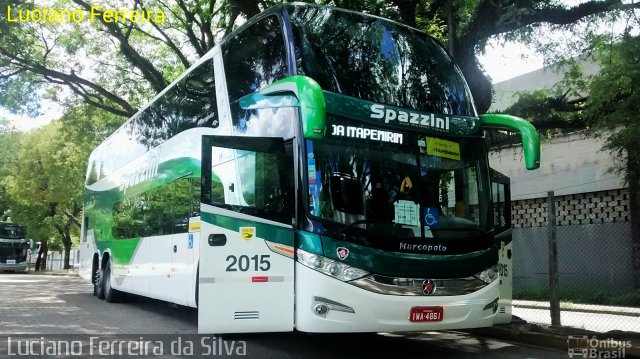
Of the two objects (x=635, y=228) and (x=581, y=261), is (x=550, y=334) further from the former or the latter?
(x=581, y=261)

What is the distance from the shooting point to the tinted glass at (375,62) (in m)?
6.72

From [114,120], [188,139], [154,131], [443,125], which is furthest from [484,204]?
[114,120]

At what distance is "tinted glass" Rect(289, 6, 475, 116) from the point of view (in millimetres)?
6719

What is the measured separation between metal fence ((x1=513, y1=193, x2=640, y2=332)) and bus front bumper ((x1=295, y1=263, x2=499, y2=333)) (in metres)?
8.12

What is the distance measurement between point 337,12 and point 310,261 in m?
3.31

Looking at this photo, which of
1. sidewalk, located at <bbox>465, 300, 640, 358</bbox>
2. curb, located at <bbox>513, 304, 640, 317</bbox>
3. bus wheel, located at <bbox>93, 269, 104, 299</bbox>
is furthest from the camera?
bus wheel, located at <bbox>93, 269, 104, 299</bbox>

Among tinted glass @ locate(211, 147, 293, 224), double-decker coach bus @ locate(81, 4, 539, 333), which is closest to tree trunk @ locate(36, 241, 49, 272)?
tinted glass @ locate(211, 147, 293, 224)

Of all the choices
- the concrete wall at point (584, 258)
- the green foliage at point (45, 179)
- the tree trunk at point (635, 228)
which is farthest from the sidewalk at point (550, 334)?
the green foliage at point (45, 179)

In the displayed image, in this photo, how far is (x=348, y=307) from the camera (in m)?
5.89

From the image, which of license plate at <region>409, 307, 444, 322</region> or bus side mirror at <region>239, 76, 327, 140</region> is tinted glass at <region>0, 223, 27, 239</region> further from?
license plate at <region>409, 307, 444, 322</region>

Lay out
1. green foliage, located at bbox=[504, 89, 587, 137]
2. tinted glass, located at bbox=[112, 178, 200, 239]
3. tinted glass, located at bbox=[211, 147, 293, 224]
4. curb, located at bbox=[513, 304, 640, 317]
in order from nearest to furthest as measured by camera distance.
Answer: tinted glass, located at bbox=[211, 147, 293, 224]
tinted glass, located at bbox=[112, 178, 200, 239]
curb, located at bbox=[513, 304, 640, 317]
green foliage, located at bbox=[504, 89, 587, 137]

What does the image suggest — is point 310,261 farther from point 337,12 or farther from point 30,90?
point 30,90

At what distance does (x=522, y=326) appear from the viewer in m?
8.68

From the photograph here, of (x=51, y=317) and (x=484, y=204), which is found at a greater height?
(x=484, y=204)
